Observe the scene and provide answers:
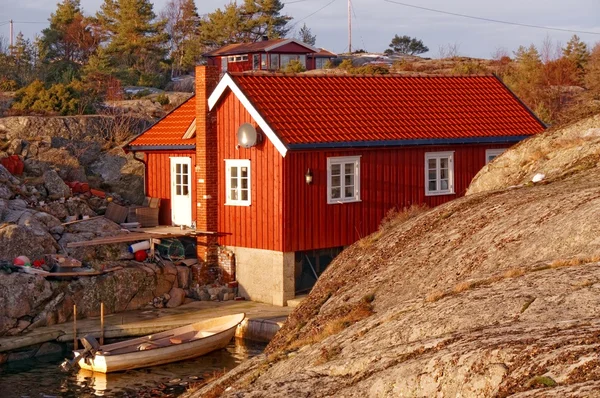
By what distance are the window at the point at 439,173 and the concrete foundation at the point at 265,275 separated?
5.55m

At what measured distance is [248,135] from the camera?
2670cm

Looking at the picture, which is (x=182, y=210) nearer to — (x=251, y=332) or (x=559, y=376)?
(x=251, y=332)

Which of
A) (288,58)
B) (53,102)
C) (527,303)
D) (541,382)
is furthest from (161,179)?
(288,58)

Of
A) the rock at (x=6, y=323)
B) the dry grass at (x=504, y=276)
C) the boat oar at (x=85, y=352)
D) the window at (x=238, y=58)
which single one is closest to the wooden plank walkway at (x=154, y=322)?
the rock at (x=6, y=323)

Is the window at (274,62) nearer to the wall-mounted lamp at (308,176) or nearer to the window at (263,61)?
the window at (263,61)

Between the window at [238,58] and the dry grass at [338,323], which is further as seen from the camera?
the window at [238,58]

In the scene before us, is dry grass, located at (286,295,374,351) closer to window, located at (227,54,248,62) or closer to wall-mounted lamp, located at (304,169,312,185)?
wall-mounted lamp, located at (304,169,312,185)

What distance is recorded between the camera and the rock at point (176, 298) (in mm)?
26797

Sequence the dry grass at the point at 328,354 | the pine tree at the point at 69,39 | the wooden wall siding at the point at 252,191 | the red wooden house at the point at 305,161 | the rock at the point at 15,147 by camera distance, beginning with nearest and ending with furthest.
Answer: the dry grass at the point at 328,354 < the wooden wall siding at the point at 252,191 < the red wooden house at the point at 305,161 < the rock at the point at 15,147 < the pine tree at the point at 69,39

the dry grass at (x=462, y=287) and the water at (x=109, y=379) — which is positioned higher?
the dry grass at (x=462, y=287)

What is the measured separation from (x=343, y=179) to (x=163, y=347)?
7.71 meters

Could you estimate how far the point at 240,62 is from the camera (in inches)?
2625

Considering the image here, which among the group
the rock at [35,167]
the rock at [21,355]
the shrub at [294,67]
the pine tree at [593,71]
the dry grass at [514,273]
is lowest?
the rock at [21,355]

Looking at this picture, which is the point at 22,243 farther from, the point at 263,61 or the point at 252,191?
the point at 263,61
